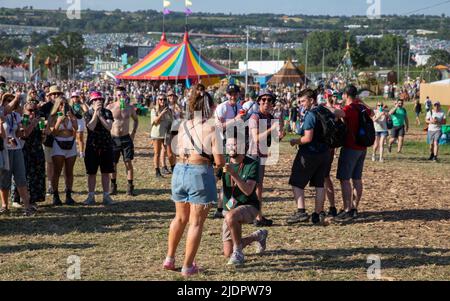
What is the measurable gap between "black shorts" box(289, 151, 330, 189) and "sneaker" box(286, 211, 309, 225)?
40 cm

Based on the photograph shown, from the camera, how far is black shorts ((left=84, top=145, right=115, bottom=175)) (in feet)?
35.7

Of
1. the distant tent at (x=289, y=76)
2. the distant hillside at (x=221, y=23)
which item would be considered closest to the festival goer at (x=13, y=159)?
the distant tent at (x=289, y=76)

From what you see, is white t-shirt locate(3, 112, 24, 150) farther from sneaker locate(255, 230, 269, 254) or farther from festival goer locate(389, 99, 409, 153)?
festival goer locate(389, 99, 409, 153)

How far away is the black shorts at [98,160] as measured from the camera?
35.7 ft

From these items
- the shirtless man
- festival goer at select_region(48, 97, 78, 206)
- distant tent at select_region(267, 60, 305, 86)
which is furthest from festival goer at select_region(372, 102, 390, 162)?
distant tent at select_region(267, 60, 305, 86)

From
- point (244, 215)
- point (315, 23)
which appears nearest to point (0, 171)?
point (244, 215)

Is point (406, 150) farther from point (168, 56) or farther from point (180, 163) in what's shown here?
point (168, 56)

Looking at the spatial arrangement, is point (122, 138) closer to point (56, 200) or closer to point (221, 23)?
point (56, 200)

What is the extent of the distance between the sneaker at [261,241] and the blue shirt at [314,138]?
187 centimetres

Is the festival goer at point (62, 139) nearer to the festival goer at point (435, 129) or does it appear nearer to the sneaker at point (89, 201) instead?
the sneaker at point (89, 201)

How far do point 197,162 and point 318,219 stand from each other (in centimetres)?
342

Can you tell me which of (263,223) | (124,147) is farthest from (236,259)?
(124,147)

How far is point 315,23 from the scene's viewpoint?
191m

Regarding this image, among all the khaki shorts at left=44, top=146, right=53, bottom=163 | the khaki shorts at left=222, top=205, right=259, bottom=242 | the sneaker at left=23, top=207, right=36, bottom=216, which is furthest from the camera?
the khaki shorts at left=44, top=146, right=53, bottom=163
